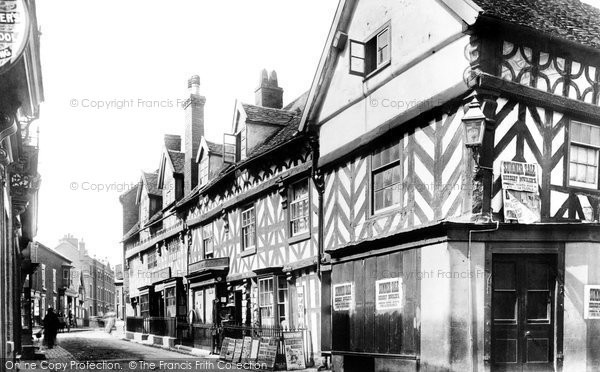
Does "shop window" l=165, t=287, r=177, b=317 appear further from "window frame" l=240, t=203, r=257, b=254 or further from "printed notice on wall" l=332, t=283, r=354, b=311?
"printed notice on wall" l=332, t=283, r=354, b=311

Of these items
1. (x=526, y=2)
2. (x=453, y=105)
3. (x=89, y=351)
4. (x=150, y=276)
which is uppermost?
(x=526, y=2)

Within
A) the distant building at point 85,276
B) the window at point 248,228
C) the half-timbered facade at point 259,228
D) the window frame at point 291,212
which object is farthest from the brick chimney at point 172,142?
the distant building at point 85,276

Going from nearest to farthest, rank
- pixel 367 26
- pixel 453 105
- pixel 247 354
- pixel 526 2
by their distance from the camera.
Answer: pixel 453 105, pixel 526 2, pixel 367 26, pixel 247 354

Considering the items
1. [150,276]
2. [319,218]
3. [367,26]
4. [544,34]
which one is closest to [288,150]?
[319,218]

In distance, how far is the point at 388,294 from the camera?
12.0m

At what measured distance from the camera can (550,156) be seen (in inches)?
432

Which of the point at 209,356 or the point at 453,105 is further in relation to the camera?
the point at 209,356

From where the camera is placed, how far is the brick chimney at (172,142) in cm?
3511

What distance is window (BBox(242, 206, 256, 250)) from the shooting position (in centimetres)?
2038

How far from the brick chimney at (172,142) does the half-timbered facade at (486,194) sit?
945 inches

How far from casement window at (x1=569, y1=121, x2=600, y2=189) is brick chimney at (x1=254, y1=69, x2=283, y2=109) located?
15279 mm

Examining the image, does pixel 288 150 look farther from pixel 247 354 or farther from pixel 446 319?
pixel 446 319

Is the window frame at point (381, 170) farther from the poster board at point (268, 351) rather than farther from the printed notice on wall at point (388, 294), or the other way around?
the poster board at point (268, 351)

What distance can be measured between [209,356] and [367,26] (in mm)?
12072
